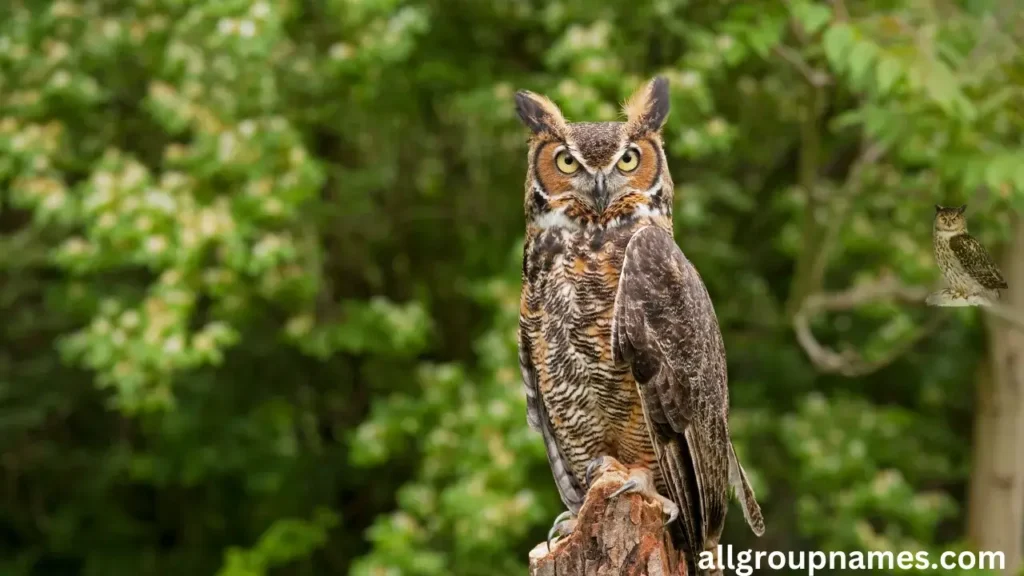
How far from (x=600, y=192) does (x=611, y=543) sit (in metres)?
0.69

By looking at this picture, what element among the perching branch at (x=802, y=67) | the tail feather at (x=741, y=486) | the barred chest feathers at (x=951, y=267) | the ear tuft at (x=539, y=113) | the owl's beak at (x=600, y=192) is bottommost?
the tail feather at (x=741, y=486)

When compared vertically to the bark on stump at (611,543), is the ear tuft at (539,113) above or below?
above

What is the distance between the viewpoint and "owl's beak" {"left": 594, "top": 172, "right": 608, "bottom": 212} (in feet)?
7.08

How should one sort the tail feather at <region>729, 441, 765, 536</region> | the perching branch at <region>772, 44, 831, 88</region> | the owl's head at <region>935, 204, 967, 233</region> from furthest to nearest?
the perching branch at <region>772, 44, 831, 88</region>
the tail feather at <region>729, 441, 765, 536</region>
the owl's head at <region>935, 204, 967, 233</region>

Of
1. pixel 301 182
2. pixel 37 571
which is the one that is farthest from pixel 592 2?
pixel 37 571

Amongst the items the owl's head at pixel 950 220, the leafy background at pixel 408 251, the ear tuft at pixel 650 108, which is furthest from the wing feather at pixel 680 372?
the leafy background at pixel 408 251

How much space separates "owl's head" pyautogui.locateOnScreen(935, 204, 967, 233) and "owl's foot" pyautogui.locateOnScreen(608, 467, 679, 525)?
778mm

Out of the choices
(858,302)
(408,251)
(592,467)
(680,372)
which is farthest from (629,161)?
(408,251)

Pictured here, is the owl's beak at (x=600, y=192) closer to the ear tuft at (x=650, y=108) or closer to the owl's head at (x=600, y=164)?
the owl's head at (x=600, y=164)

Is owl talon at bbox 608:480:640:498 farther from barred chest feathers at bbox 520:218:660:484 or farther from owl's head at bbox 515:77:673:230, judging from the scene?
owl's head at bbox 515:77:673:230

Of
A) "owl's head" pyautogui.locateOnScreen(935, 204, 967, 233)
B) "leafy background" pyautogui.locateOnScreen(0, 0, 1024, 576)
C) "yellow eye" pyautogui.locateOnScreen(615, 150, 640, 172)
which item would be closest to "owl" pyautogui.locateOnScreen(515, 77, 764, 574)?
"yellow eye" pyautogui.locateOnScreen(615, 150, 640, 172)

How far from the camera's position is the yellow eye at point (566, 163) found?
7.14 feet

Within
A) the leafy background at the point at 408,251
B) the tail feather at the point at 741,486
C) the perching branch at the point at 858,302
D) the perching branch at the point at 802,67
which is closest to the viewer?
the tail feather at the point at 741,486

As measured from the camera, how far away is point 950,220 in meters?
1.96
